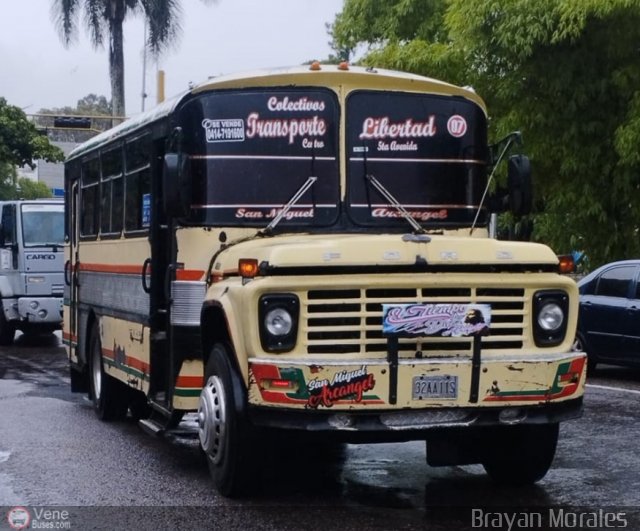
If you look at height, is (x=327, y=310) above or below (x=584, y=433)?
above

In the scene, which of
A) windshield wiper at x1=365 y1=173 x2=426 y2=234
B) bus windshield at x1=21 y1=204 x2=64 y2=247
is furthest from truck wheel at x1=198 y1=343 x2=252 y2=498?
bus windshield at x1=21 y1=204 x2=64 y2=247

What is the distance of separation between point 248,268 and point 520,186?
252 centimetres

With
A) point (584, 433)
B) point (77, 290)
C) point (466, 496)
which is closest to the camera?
point (466, 496)

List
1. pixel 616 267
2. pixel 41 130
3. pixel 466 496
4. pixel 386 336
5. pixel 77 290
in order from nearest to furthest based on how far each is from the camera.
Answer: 1. pixel 386 336
2. pixel 466 496
3. pixel 77 290
4. pixel 616 267
5. pixel 41 130

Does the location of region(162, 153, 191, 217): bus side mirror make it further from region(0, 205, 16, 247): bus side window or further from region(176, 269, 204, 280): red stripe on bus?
region(0, 205, 16, 247): bus side window

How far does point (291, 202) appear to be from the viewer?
28.3ft

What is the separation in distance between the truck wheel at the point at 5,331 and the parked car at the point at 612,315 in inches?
405

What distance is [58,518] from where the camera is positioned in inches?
295

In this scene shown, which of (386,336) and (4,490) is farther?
(4,490)

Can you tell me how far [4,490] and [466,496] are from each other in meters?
2.96

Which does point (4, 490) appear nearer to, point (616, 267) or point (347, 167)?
point (347, 167)

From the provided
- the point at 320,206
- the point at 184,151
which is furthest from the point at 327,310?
the point at 184,151

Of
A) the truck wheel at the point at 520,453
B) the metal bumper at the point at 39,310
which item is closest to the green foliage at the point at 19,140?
A: the metal bumper at the point at 39,310

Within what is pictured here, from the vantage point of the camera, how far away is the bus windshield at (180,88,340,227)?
340 inches
